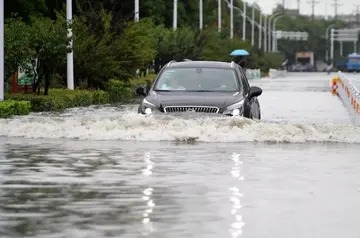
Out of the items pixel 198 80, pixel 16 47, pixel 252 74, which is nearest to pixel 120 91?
pixel 16 47

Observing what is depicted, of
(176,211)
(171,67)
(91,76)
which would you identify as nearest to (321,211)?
(176,211)

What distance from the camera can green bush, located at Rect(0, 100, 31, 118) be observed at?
33.1m

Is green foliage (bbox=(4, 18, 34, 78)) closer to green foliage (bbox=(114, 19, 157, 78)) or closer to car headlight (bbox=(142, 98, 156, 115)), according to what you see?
green foliage (bbox=(114, 19, 157, 78))

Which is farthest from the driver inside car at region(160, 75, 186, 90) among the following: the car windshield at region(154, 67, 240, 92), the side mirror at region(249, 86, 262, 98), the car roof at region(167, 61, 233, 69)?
the side mirror at region(249, 86, 262, 98)

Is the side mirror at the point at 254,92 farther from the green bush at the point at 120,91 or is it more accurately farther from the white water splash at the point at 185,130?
the green bush at the point at 120,91

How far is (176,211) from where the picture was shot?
13.2 meters

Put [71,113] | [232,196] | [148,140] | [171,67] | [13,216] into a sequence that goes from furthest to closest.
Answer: [71,113] → [171,67] → [148,140] → [232,196] → [13,216]

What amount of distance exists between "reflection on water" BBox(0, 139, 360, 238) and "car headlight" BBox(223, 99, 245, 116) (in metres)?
2.04

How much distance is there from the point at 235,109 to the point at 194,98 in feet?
2.69

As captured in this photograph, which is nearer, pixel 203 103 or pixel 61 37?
pixel 203 103

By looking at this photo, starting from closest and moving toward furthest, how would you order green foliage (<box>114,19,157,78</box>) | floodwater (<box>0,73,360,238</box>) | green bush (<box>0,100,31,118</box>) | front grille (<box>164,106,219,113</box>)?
floodwater (<box>0,73,360,238</box>), front grille (<box>164,106,219,113</box>), green bush (<box>0,100,31,118</box>), green foliage (<box>114,19,157,78</box>)

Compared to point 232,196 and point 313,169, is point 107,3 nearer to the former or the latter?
point 313,169

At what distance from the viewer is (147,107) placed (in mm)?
25656

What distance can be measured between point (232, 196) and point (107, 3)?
46.2 meters
